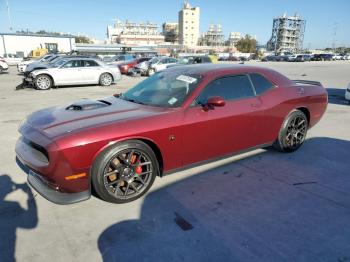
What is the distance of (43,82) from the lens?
13.1 metres

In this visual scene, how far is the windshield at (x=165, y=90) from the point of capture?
3815mm

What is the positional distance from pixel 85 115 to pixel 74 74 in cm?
1111

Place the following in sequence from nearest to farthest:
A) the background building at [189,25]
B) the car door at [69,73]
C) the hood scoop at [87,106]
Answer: the hood scoop at [87,106] → the car door at [69,73] → the background building at [189,25]

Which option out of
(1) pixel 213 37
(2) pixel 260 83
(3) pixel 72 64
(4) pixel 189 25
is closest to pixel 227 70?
(2) pixel 260 83

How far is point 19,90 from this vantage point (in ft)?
43.1

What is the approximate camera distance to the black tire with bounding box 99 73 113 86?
1450 cm

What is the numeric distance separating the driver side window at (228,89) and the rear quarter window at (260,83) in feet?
0.37

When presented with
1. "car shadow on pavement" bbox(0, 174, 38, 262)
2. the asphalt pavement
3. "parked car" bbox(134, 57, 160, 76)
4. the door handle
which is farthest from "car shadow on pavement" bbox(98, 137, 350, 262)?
"parked car" bbox(134, 57, 160, 76)

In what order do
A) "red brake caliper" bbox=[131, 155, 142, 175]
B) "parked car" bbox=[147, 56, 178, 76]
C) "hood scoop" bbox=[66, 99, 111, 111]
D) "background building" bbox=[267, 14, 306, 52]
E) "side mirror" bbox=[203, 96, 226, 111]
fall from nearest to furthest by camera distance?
"red brake caliper" bbox=[131, 155, 142, 175] < "side mirror" bbox=[203, 96, 226, 111] < "hood scoop" bbox=[66, 99, 111, 111] < "parked car" bbox=[147, 56, 178, 76] < "background building" bbox=[267, 14, 306, 52]

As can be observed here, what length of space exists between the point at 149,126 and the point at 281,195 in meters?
1.80

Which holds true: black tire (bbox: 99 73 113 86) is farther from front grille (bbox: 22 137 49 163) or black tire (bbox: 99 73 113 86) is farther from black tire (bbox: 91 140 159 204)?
black tire (bbox: 91 140 159 204)

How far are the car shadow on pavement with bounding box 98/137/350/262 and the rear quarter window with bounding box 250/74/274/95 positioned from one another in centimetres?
114

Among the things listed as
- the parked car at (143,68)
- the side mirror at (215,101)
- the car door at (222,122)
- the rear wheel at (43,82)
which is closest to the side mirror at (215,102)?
the side mirror at (215,101)

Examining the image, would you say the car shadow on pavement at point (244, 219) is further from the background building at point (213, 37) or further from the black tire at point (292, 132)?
the background building at point (213, 37)
